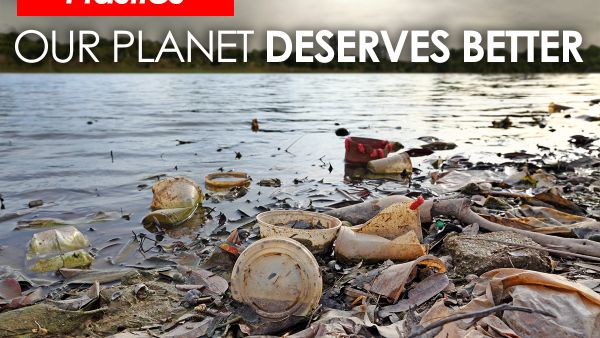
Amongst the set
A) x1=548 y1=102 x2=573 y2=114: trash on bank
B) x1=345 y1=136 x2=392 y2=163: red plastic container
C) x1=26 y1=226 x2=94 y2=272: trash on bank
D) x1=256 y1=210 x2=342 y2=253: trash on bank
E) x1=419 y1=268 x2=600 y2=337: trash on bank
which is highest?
x1=548 y1=102 x2=573 y2=114: trash on bank

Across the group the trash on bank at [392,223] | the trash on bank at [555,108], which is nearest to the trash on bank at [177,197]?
the trash on bank at [392,223]

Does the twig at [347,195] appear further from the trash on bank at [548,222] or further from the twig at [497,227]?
the trash on bank at [548,222]

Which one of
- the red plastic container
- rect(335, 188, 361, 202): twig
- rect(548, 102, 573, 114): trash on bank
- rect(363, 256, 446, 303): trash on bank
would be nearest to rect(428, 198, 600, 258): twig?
rect(363, 256, 446, 303): trash on bank

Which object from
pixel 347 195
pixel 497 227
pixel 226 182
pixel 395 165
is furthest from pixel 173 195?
pixel 395 165

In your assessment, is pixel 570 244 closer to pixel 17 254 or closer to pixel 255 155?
pixel 17 254

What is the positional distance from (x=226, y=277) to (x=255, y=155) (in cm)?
733

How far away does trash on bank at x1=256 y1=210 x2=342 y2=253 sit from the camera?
4598mm

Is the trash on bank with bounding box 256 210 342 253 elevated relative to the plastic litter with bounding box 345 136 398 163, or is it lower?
lower

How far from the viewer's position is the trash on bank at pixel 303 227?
15.1ft

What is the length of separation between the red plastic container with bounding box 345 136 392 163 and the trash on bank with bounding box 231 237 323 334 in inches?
Answer: 256

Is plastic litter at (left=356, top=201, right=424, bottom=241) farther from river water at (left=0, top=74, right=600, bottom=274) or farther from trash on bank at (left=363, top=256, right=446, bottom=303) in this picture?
river water at (left=0, top=74, right=600, bottom=274)

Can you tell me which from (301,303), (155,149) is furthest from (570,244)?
(155,149)

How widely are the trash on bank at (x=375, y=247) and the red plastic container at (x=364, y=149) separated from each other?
527cm

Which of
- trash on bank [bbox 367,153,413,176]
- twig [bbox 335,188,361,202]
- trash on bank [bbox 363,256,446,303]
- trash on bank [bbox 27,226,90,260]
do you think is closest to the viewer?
trash on bank [bbox 363,256,446,303]
